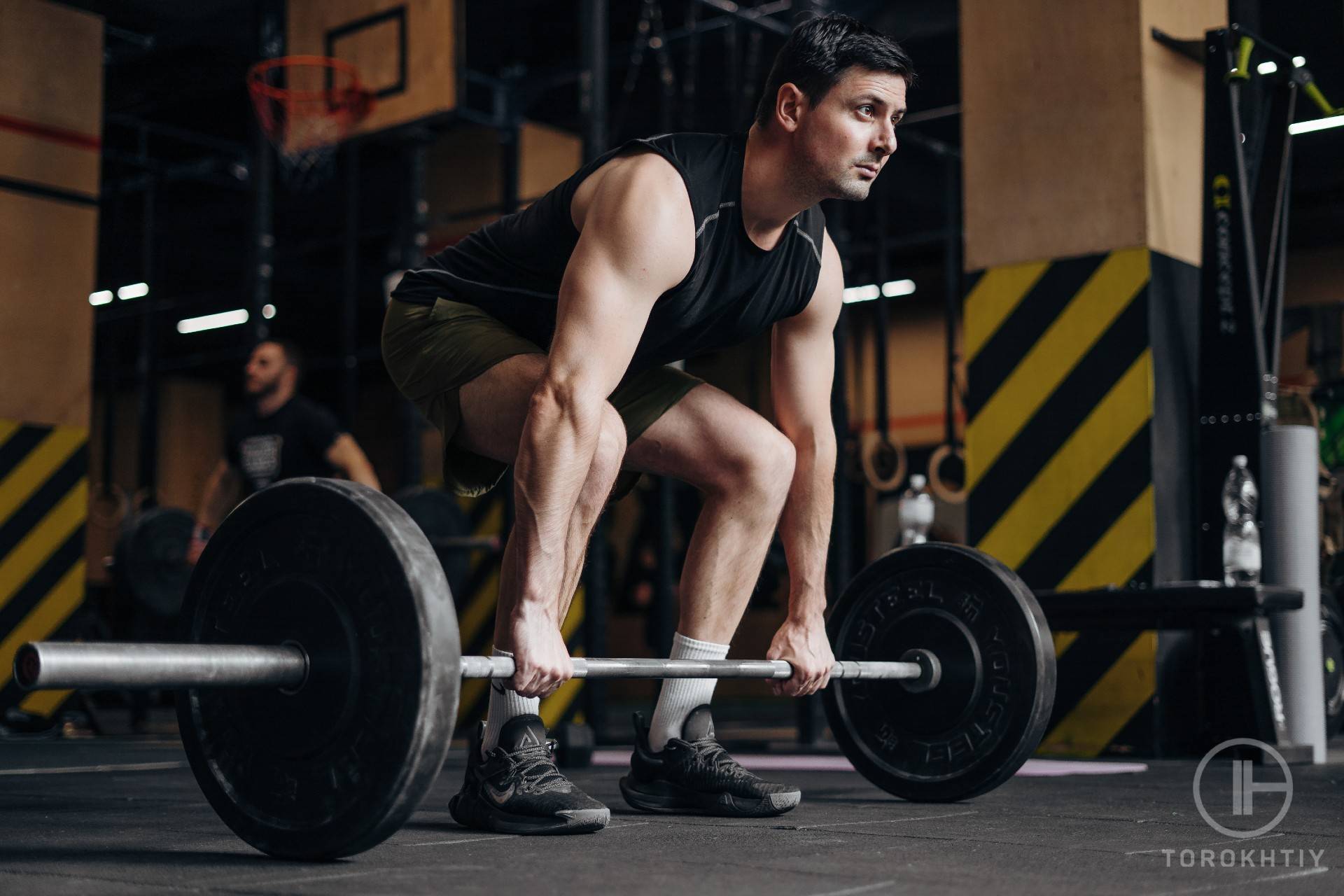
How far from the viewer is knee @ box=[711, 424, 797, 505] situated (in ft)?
7.21

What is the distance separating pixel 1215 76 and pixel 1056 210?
494mm

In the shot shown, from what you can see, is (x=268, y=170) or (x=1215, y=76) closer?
(x=1215, y=76)

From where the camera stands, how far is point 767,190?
6.82 feet

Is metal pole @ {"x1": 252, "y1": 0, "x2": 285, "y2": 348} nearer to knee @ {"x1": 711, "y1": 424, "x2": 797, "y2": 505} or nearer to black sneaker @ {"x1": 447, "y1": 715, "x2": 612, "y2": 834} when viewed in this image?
knee @ {"x1": 711, "y1": 424, "x2": 797, "y2": 505}

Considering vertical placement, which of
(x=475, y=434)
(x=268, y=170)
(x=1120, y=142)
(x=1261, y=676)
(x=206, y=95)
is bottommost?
(x=1261, y=676)

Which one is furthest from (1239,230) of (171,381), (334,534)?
(171,381)

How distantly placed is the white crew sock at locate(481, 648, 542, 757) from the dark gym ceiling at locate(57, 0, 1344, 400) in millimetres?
2944

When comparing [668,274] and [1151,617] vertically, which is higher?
[668,274]

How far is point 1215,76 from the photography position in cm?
371

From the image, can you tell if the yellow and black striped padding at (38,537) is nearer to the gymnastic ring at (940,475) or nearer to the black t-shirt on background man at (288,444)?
the black t-shirt on background man at (288,444)

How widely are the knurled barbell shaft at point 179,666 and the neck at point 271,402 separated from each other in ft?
9.70

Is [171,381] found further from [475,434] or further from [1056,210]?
[475,434]

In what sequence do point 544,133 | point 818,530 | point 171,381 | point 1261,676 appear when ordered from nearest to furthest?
1. point 818,530
2. point 1261,676
3. point 544,133
4. point 171,381

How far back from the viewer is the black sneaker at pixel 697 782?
2166 millimetres
